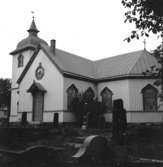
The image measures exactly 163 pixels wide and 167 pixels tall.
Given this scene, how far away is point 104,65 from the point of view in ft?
111

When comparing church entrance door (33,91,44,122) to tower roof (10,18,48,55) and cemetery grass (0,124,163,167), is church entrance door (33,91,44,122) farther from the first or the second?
cemetery grass (0,124,163,167)

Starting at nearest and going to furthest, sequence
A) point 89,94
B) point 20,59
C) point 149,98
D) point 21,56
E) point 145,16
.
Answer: point 145,16 < point 149,98 < point 89,94 < point 21,56 < point 20,59

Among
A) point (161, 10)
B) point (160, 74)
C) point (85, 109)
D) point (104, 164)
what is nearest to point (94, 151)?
point (104, 164)

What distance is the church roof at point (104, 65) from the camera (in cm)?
2805

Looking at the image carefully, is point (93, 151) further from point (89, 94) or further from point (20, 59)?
point (20, 59)

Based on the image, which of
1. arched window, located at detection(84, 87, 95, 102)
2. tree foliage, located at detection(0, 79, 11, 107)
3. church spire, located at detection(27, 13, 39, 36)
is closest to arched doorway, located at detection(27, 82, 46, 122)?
arched window, located at detection(84, 87, 95, 102)

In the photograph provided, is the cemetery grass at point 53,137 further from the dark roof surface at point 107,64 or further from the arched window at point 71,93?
the dark roof surface at point 107,64

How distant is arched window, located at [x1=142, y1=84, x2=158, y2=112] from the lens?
27.0 m

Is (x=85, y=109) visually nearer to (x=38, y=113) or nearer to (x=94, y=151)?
(x=38, y=113)

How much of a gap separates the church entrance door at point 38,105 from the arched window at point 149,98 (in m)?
11.4

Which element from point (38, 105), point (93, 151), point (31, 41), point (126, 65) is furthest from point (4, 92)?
point (93, 151)

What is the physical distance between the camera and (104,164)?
8.32 m

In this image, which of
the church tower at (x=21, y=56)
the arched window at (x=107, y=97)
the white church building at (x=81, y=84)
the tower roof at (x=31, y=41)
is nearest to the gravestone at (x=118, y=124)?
the white church building at (x=81, y=84)

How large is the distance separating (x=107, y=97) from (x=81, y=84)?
11.2 feet
